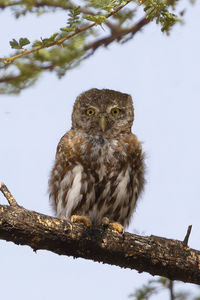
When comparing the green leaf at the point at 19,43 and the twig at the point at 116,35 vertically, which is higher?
the twig at the point at 116,35

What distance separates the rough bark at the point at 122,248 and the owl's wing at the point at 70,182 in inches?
24.9

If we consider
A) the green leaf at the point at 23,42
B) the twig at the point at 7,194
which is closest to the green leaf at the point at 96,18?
the green leaf at the point at 23,42

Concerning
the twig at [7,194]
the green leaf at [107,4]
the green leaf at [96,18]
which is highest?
the green leaf at [107,4]

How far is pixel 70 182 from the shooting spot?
13.4ft

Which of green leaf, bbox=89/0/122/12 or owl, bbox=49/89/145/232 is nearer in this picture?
green leaf, bbox=89/0/122/12

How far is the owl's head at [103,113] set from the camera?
439 cm

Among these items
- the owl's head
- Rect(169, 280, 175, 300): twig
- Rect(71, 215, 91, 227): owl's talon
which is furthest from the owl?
Rect(169, 280, 175, 300): twig

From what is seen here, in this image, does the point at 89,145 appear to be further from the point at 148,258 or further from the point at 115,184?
the point at 148,258

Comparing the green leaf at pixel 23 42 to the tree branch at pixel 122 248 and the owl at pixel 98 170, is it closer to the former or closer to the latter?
the tree branch at pixel 122 248

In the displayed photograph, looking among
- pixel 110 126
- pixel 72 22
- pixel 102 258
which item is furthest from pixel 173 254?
pixel 72 22

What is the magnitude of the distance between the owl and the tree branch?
584 mm

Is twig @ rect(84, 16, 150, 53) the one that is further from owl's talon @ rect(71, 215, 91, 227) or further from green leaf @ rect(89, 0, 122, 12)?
owl's talon @ rect(71, 215, 91, 227)

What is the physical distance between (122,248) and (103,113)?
148cm

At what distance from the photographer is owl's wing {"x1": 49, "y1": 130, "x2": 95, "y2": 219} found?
13.3 ft
